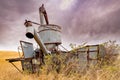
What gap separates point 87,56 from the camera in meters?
12.3

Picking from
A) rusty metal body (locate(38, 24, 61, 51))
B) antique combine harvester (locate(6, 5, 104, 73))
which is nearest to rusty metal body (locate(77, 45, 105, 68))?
antique combine harvester (locate(6, 5, 104, 73))

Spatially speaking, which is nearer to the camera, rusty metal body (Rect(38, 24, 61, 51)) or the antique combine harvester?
the antique combine harvester

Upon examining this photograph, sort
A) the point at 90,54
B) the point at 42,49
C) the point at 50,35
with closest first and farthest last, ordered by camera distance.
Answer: the point at 90,54, the point at 42,49, the point at 50,35

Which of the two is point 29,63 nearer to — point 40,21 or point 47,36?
point 47,36

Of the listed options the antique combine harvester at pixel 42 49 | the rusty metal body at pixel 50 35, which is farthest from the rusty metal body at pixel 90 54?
the rusty metal body at pixel 50 35

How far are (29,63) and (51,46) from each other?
1.98 meters

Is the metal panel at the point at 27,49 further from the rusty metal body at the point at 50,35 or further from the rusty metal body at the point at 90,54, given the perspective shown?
the rusty metal body at the point at 90,54

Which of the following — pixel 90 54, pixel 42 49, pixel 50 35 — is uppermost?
pixel 50 35

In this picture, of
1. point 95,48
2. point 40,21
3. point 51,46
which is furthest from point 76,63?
point 40,21

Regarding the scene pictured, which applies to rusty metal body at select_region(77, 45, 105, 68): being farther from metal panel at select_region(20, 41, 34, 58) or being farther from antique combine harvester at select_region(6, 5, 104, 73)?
metal panel at select_region(20, 41, 34, 58)

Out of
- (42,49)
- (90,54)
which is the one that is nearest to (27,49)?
(42,49)

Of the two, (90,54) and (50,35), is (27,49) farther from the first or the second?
(90,54)

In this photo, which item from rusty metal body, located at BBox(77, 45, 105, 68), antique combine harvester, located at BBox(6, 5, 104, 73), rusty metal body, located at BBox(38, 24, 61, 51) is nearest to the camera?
rusty metal body, located at BBox(77, 45, 105, 68)

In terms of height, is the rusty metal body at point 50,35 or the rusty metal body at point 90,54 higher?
the rusty metal body at point 50,35
